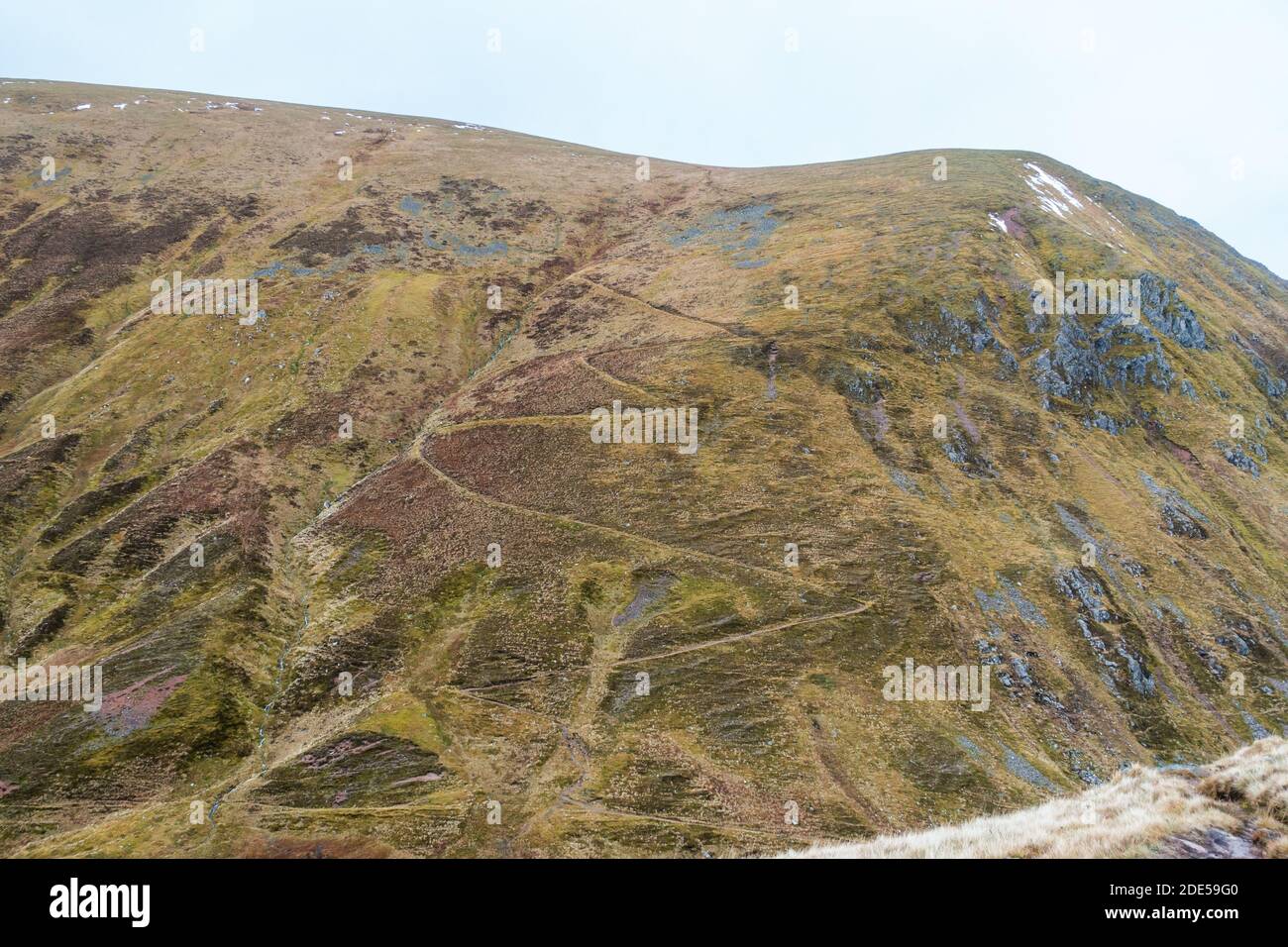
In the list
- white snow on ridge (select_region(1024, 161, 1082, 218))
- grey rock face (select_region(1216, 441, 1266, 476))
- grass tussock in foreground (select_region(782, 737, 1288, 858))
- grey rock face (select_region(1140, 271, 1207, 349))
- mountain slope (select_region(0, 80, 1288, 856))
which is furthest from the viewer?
white snow on ridge (select_region(1024, 161, 1082, 218))

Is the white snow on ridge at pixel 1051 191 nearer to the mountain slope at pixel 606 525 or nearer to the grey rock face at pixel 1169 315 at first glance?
the mountain slope at pixel 606 525

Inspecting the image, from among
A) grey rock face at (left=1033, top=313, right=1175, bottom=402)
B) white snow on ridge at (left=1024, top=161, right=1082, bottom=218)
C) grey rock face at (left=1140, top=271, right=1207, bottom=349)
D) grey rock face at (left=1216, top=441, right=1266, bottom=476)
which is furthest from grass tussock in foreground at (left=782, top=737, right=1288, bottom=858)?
white snow on ridge at (left=1024, top=161, right=1082, bottom=218)

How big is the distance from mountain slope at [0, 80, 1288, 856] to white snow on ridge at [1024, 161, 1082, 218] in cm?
345

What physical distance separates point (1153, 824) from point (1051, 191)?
515 feet

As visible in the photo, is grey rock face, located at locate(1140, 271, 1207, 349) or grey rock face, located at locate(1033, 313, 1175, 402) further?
grey rock face, located at locate(1140, 271, 1207, 349)

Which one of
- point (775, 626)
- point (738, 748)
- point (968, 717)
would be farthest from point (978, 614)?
point (738, 748)

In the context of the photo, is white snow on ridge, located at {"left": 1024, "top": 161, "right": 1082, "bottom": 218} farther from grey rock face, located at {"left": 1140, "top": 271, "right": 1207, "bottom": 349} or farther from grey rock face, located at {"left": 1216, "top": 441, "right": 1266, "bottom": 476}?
grey rock face, located at {"left": 1216, "top": 441, "right": 1266, "bottom": 476}

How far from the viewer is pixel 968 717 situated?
5141cm

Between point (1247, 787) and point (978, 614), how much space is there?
41481 millimetres

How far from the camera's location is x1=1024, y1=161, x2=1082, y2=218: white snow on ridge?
444 feet

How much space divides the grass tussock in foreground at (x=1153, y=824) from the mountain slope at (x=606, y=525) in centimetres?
2290

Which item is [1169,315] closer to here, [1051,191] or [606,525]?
[1051,191]

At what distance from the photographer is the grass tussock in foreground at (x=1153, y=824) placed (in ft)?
52.2
